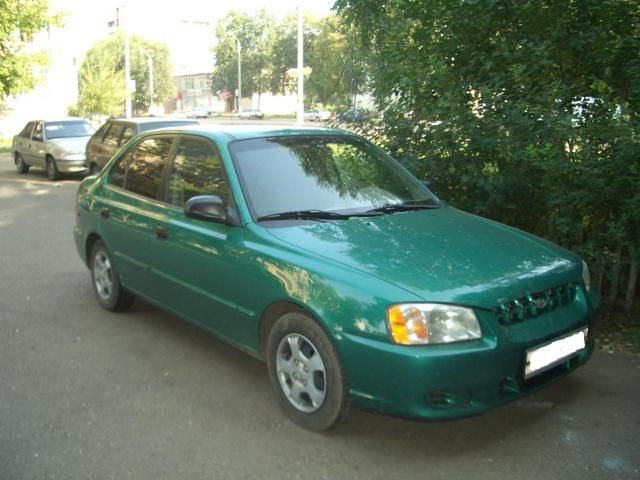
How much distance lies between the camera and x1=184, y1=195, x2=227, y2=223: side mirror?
402cm

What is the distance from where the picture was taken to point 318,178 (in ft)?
14.4

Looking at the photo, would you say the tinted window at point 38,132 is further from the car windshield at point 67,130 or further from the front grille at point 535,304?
the front grille at point 535,304

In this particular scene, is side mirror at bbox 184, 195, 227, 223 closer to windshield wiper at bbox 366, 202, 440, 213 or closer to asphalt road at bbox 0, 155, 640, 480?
windshield wiper at bbox 366, 202, 440, 213

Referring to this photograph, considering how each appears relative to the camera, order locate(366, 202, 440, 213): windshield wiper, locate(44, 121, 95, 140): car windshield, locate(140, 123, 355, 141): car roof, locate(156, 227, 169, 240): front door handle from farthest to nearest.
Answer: locate(44, 121, 95, 140): car windshield, locate(156, 227, 169, 240): front door handle, locate(140, 123, 355, 141): car roof, locate(366, 202, 440, 213): windshield wiper

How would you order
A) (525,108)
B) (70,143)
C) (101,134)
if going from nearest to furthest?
(525,108)
(101,134)
(70,143)

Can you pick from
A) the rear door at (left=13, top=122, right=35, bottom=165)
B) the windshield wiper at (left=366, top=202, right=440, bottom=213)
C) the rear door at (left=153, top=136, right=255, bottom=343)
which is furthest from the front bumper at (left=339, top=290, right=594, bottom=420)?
the rear door at (left=13, top=122, right=35, bottom=165)

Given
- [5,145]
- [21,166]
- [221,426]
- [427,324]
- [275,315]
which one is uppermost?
[427,324]

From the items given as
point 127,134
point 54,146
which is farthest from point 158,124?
point 54,146

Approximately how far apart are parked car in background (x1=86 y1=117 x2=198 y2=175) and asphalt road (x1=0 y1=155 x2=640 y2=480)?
946 centimetres

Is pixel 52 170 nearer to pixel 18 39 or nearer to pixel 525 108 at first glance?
pixel 18 39

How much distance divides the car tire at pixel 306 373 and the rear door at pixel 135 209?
1538mm

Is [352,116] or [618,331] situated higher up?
[352,116]

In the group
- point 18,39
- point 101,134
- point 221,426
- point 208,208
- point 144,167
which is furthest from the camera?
point 18,39

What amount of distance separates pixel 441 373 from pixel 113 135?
1299 centimetres
